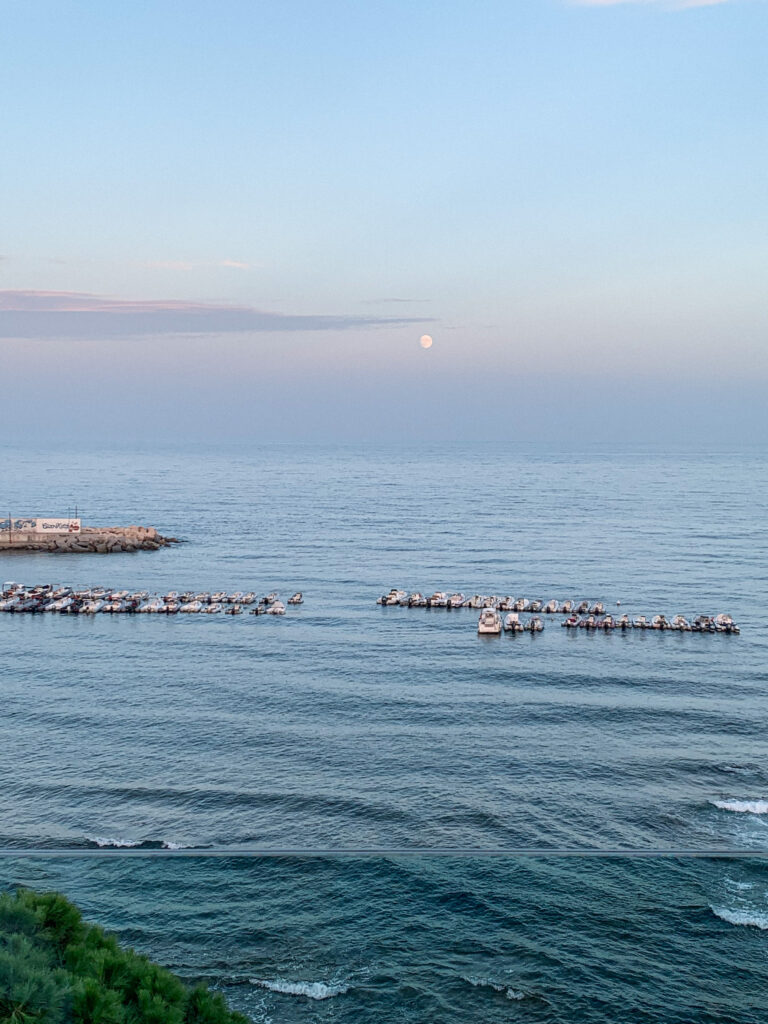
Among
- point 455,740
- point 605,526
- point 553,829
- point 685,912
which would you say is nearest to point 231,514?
point 605,526

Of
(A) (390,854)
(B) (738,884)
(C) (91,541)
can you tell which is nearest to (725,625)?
(B) (738,884)

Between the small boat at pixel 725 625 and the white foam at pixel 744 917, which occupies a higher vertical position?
the small boat at pixel 725 625

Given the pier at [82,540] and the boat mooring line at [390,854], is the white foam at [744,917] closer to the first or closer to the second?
the boat mooring line at [390,854]

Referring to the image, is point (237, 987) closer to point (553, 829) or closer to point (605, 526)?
point (553, 829)

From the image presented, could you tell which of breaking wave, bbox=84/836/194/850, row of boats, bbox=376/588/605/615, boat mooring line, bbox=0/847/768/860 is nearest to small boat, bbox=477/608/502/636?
row of boats, bbox=376/588/605/615

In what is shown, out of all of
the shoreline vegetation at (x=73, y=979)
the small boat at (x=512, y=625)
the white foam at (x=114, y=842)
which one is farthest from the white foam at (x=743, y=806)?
the small boat at (x=512, y=625)
